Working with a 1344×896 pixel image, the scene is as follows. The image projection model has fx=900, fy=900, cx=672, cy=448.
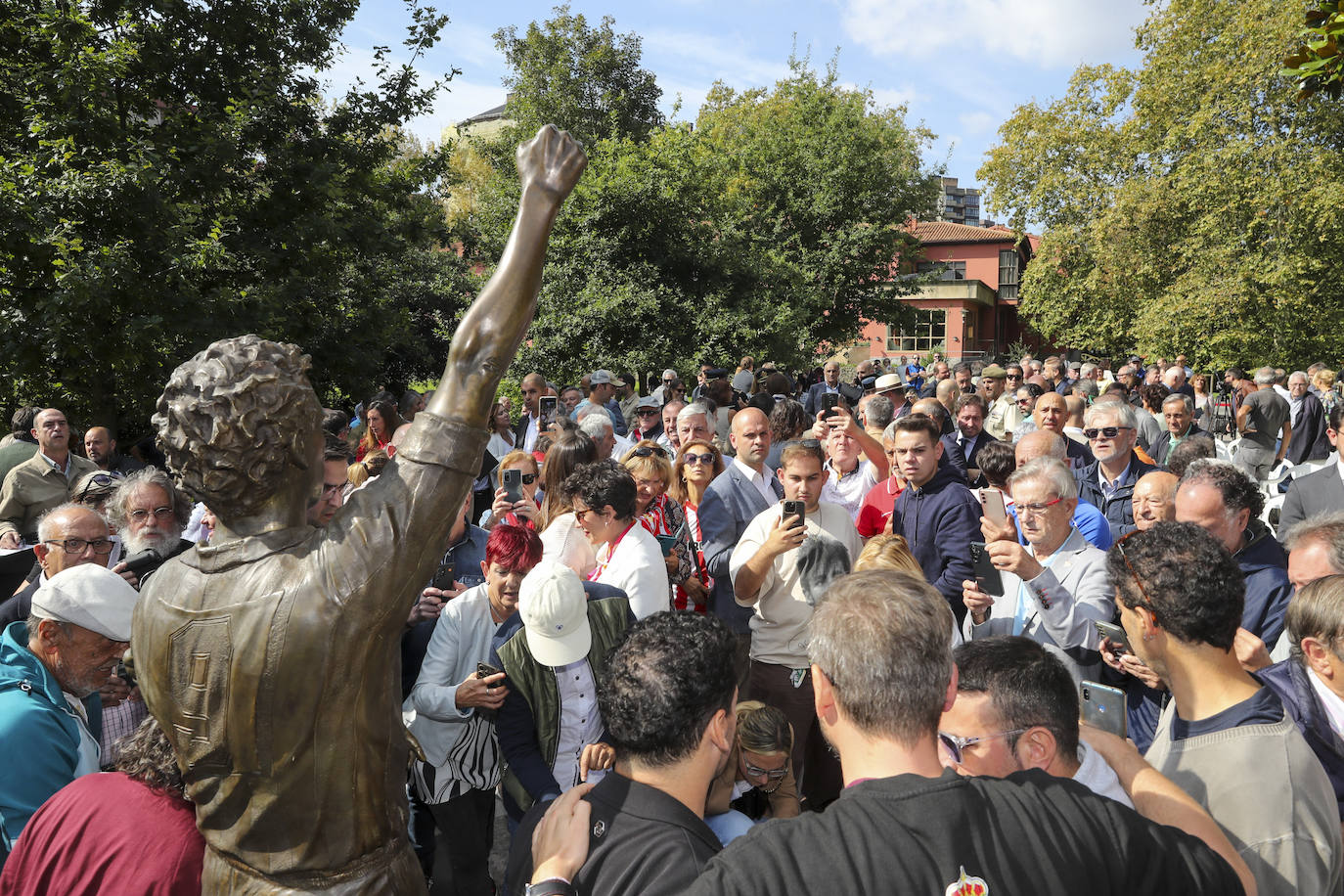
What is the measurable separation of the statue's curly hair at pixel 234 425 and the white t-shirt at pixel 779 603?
285 cm

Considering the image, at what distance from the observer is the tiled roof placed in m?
56.8

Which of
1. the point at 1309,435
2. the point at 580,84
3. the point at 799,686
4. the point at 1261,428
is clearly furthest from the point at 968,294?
the point at 799,686

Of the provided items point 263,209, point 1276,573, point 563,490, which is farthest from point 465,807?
point 263,209

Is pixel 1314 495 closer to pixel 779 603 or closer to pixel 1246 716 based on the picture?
pixel 779 603

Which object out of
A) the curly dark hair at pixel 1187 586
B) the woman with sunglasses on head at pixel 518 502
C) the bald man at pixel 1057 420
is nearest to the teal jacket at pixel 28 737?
the woman with sunglasses on head at pixel 518 502

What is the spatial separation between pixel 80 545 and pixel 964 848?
148 inches

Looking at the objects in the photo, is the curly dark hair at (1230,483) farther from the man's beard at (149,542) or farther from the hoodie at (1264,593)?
the man's beard at (149,542)

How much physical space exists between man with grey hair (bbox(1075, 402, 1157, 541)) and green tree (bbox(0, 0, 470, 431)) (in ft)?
26.8

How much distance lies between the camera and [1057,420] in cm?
720

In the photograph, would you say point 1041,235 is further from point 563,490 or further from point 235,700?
point 235,700

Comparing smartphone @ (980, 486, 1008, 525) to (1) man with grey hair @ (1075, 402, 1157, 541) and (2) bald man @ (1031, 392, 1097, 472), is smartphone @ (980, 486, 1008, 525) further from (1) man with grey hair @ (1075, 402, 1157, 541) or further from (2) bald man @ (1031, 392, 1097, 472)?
(2) bald man @ (1031, 392, 1097, 472)

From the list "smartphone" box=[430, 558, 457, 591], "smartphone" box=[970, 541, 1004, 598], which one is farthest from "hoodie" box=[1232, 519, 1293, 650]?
"smartphone" box=[430, 558, 457, 591]

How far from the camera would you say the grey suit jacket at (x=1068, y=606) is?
357 centimetres

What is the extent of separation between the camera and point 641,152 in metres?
20.5
